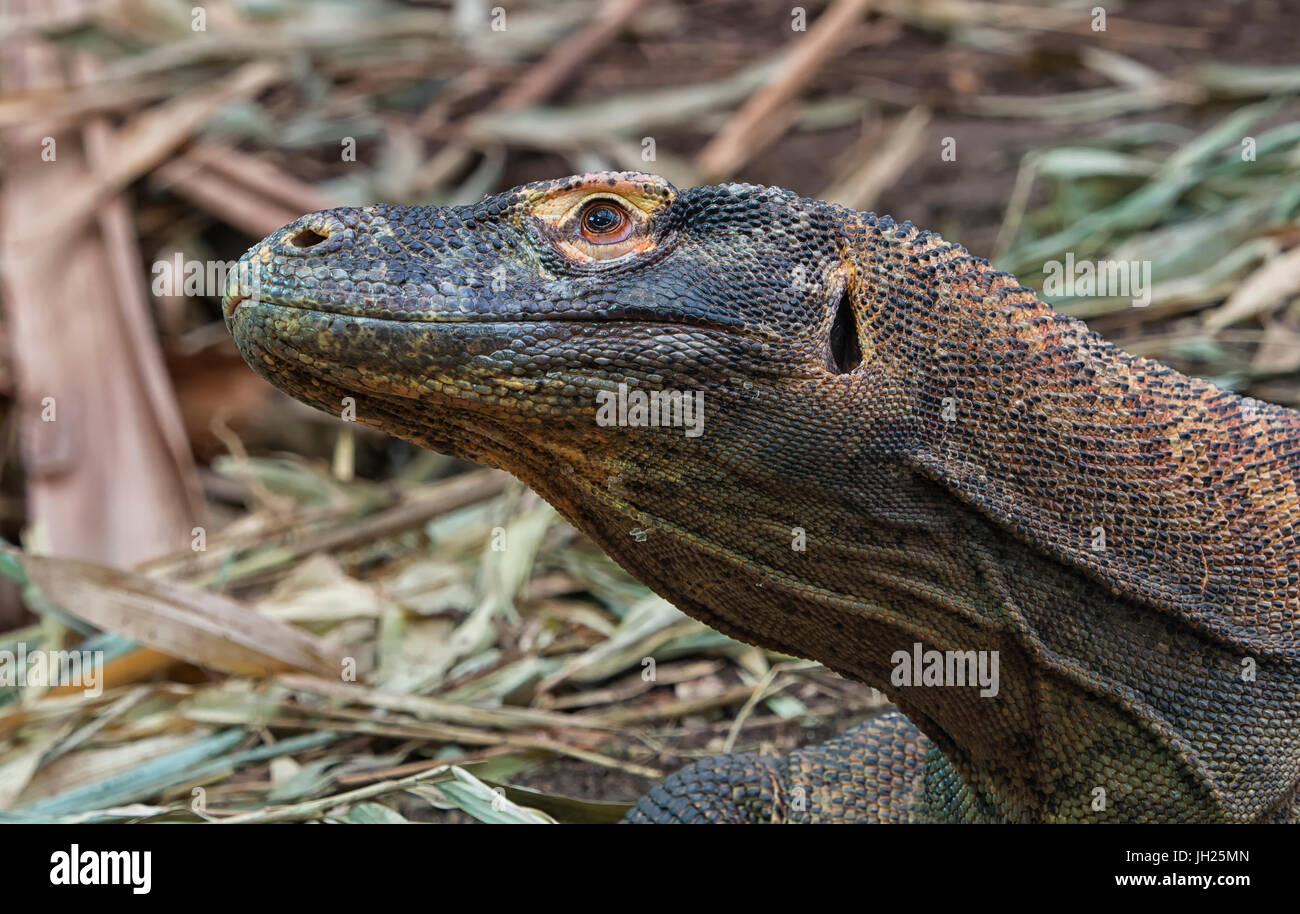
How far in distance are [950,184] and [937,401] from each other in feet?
24.3

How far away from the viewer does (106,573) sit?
19.2ft

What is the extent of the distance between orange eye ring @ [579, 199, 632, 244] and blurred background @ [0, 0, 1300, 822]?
203 cm

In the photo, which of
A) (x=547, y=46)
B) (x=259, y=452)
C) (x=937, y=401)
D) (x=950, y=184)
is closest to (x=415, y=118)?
(x=547, y=46)

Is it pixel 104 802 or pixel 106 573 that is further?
pixel 106 573

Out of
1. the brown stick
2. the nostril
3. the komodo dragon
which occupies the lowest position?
the komodo dragon

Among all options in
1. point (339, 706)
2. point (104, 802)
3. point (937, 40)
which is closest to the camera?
point (104, 802)

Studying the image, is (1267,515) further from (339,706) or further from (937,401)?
(339,706)

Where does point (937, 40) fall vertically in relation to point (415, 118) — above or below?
above

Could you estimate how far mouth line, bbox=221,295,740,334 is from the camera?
3111 mm

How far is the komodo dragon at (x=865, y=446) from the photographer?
319 cm
